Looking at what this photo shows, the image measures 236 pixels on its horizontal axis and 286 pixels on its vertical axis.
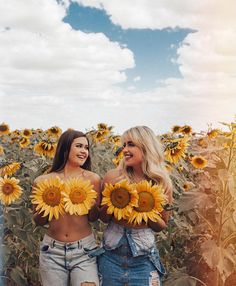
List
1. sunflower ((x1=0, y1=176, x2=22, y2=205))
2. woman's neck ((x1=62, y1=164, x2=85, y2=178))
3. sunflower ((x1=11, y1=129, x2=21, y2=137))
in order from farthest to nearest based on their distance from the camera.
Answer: sunflower ((x1=11, y1=129, x2=21, y2=137)) < sunflower ((x1=0, y1=176, x2=22, y2=205)) < woman's neck ((x1=62, y1=164, x2=85, y2=178))

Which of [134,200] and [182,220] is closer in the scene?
[134,200]

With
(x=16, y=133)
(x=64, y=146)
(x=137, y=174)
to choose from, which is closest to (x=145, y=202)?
(x=137, y=174)

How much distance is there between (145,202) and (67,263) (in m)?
0.43

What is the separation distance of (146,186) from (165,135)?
12.0 ft

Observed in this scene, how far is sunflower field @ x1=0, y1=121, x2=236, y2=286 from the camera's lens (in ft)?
10.7

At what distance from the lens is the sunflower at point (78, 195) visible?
2408mm

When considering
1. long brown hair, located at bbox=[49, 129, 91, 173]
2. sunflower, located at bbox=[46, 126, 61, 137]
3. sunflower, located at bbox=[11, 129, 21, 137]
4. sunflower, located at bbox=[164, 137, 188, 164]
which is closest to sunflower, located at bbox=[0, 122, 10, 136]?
sunflower, located at bbox=[11, 129, 21, 137]

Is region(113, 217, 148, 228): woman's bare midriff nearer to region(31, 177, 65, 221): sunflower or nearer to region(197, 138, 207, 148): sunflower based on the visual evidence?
region(31, 177, 65, 221): sunflower

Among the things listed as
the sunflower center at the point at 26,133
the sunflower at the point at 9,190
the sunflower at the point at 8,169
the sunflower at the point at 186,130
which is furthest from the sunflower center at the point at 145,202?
the sunflower at the point at 186,130

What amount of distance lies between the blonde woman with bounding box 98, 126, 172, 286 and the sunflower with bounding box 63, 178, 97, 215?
0.09 meters

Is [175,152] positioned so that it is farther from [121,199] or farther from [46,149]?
[121,199]

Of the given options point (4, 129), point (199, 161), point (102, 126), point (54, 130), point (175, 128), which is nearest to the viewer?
point (199, 161)

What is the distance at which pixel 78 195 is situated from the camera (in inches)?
95.3

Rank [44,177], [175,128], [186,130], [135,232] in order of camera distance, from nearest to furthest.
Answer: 1. [135,232]
2. [44,177]
3. [186,130]
4. [175,128]
